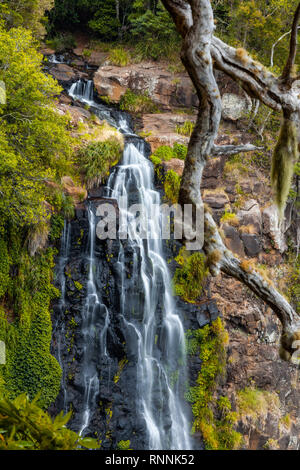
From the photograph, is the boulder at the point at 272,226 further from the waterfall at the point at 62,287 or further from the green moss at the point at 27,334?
the green moss at the point at 27,334

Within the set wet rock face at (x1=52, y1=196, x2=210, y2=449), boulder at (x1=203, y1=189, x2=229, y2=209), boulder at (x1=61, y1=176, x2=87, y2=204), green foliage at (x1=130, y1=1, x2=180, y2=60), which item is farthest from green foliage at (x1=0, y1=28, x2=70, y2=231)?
green foliage at (x1=130, y1=1, x2=180, y2=60)

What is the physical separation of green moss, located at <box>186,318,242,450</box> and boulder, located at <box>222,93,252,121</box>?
9.40 meters

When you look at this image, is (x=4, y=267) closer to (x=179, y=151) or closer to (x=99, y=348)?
(x=99, y=348)

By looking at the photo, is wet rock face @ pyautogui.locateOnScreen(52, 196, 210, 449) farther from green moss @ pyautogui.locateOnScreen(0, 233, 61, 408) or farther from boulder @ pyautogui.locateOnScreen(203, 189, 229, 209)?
boulder @ pyautogui.locateOnScreen(203, 189, 229, 209)

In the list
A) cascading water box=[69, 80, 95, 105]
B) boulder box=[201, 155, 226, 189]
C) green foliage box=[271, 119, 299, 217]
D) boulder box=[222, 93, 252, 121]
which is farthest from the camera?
boulder box=[222, 93, 252, 121]

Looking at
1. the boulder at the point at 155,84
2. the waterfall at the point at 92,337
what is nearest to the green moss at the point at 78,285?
the waterfall at the point at 92,337

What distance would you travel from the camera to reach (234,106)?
16266 millimetres

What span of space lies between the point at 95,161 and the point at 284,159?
9.05 m

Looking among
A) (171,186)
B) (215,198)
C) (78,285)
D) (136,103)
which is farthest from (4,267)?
(136,103)

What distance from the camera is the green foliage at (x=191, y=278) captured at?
11.2 m

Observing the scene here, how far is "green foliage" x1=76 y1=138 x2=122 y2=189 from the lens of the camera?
11.4 meters

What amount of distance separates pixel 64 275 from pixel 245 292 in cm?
627

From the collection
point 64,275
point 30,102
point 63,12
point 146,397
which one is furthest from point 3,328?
point 63,12

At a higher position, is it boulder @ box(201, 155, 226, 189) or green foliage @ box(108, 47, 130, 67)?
green foliage @ box(108, 47, 130, 67)
